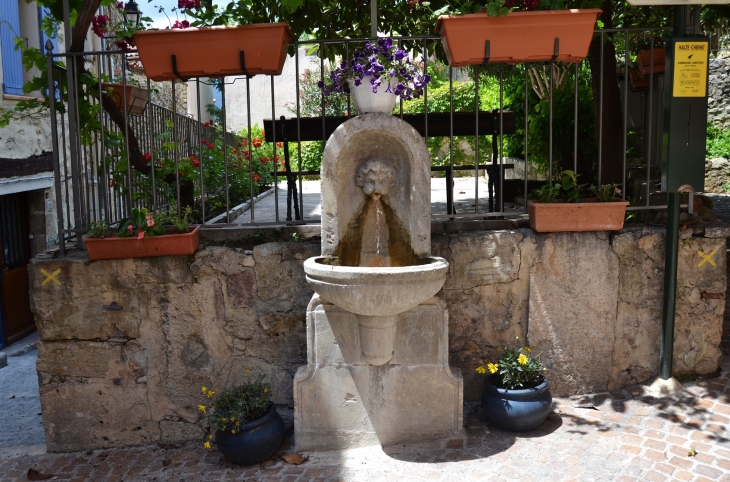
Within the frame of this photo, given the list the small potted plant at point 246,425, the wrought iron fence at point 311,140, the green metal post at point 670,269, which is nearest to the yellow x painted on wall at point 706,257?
the green metal post at point 670,269

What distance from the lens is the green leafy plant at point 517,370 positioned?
4.04 meters

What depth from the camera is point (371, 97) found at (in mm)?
3844

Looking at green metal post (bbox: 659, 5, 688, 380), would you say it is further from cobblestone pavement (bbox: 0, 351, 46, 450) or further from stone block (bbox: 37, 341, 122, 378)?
cobblestone pavement (bbox: 0, 351, 46, 450)

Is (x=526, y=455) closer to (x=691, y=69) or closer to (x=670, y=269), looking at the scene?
(x=670, y=269)

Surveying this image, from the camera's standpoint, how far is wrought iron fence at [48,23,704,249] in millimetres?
4328

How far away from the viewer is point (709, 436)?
383 centimetres

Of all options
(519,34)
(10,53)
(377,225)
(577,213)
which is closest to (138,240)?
(377,225)

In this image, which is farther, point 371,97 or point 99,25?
point 99,25

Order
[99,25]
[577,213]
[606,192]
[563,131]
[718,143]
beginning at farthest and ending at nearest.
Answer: [718,143] → [563,131] → [99,25] → [606,192] → [577,213]

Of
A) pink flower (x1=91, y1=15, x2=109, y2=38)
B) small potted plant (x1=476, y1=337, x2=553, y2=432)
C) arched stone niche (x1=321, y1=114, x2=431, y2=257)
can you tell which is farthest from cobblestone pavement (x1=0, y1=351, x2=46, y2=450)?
small potted plant (x1=476, y1=337, x2=553, y2=432)

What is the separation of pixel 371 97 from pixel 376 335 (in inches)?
51.1

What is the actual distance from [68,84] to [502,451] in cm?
331

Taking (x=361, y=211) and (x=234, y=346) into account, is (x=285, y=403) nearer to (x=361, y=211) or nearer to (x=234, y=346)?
(x=234, y=346)

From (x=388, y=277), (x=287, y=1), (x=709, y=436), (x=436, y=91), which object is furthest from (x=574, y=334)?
(x=436, y=91)
